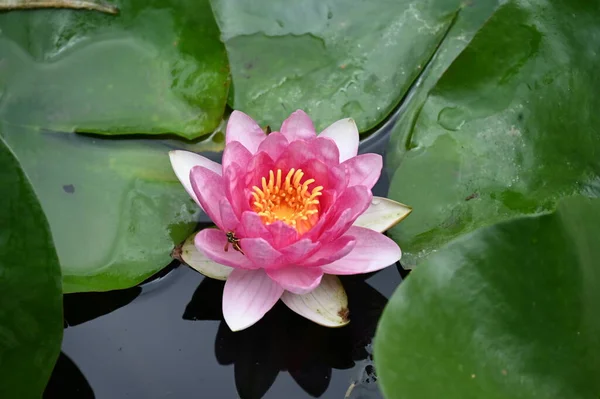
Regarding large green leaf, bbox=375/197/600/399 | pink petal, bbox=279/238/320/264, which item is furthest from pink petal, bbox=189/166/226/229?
large green leaf, bbox=375/197/600/399

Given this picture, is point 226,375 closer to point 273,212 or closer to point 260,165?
point 273,212

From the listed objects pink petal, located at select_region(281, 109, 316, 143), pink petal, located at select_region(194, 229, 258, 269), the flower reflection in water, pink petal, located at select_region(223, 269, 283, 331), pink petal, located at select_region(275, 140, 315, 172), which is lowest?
the flower reflection in water

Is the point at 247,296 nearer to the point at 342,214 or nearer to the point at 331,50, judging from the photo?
the point at 342,214

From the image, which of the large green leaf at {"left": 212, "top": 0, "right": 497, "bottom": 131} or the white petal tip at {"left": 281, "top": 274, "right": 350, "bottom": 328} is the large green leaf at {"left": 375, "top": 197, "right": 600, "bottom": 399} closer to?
the white petal tip at {"left": 281, "top": 274, "right": 350, "bottom": 328}

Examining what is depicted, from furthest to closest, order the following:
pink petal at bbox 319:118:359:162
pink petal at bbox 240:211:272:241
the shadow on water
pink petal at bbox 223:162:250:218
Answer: pink petal at bbox 319:118:359:162 → the shadow on water → pink petal at bbox 223:162:250:218 → pink petal at bbox 240:211:272:241

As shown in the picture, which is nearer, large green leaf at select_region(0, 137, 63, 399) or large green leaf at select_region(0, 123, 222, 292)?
large green leaf at select_region(0, 137, 63, 399)

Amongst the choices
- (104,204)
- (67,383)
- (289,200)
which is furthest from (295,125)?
(67,383)
